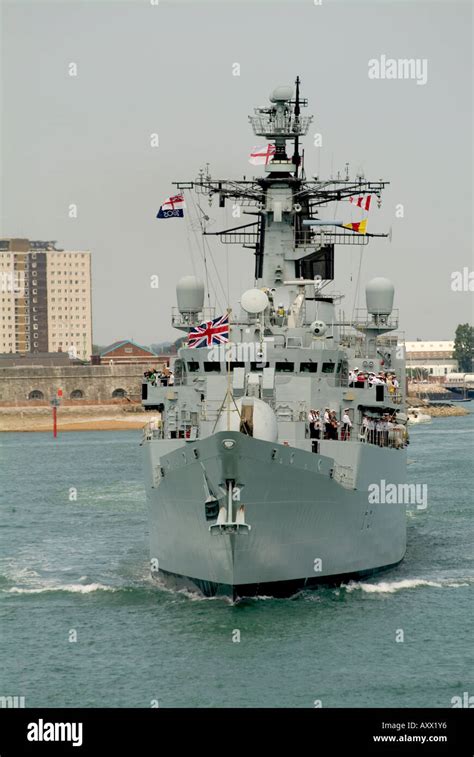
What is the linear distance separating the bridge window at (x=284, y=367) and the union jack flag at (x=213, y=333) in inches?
62.2

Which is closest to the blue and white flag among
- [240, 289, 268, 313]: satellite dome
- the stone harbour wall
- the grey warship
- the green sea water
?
the grey warship

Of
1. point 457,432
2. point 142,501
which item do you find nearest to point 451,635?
point 142,501

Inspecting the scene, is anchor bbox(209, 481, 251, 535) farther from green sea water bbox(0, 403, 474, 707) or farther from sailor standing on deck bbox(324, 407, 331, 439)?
sailor standing on deck bbox(324, 407, 331, 439)

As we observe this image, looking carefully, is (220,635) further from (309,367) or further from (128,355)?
(128,355)

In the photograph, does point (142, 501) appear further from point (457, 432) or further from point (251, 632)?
point (457, 432)

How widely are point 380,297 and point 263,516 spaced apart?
1377cm

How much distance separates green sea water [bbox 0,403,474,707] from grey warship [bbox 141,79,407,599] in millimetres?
1011

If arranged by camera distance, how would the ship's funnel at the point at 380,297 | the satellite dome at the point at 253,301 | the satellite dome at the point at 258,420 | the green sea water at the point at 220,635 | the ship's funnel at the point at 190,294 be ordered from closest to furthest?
the green sea water at the point at 220,635 < the satellite dome at the point at 258,420 < the satellite dome at the point at 253,301 < the ship's funnel at the point at 190,294 < the ship's funnel at the point at 380,297

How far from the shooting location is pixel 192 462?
97.4 feet

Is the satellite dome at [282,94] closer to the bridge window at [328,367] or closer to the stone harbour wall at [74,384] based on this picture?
the bridge window at [328,367]

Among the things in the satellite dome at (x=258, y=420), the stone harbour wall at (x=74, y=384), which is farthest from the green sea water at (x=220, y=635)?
the stone harbour wall at (x=74, y=384)

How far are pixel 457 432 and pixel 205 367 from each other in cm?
7611

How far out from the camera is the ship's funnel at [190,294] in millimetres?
39000

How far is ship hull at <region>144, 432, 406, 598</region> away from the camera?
2900cm
